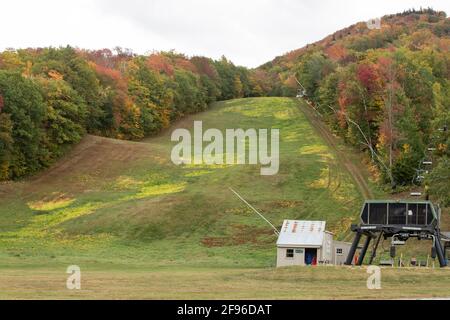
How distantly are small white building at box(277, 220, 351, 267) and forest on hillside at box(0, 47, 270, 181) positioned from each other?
133ft

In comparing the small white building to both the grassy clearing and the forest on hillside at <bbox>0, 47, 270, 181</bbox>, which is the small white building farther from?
the forest on hillside at <bbox>0, 47, 270, 181</bbox>

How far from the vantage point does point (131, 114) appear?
122000mm

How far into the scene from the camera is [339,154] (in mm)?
100188

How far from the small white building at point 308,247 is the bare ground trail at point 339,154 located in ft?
78.3

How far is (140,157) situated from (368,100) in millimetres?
31257

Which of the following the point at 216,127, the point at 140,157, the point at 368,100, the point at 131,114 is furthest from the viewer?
the point at 216,127

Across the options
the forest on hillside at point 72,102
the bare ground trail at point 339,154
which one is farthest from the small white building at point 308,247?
the forest on hillside at point 72,102

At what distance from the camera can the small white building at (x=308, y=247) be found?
167 ft

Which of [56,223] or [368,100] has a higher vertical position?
[368,100]

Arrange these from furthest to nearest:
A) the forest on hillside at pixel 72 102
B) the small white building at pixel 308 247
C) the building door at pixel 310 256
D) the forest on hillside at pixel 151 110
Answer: the forest on hillside at pixel 72 102, the forest on hillside at pixel 151 110, the small white building at pixel 308 247, the building door at pixel 310 256

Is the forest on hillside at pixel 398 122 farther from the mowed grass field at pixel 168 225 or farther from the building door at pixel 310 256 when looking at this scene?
the building door at pixel 310 256

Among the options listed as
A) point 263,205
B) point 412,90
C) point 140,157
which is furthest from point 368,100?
point 140,157

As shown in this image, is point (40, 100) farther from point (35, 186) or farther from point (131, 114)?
point (131, 114)

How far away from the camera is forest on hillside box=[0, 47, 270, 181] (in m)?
84.8
